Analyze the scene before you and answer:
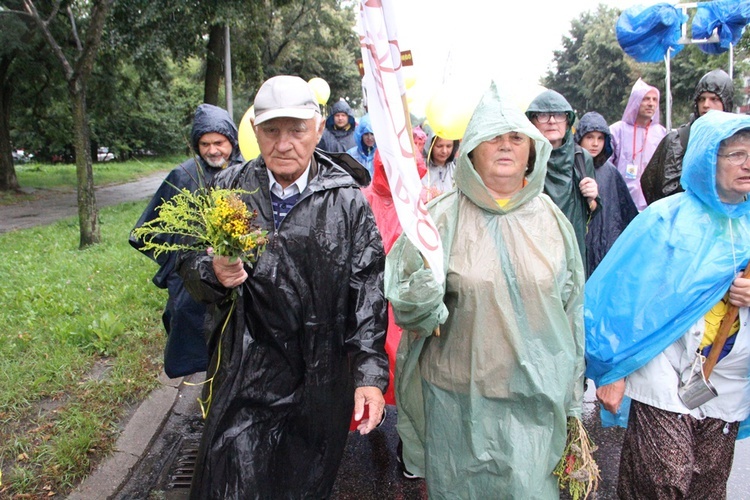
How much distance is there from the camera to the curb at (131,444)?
3258 mm

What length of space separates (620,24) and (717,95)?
7.87ft

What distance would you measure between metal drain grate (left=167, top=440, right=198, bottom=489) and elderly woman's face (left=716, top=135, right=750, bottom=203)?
112 inches

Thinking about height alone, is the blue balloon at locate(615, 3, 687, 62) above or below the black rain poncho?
above

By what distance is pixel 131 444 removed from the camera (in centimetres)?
371

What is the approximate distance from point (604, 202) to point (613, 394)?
2.39 metres

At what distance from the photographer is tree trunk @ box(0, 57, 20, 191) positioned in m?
16.8

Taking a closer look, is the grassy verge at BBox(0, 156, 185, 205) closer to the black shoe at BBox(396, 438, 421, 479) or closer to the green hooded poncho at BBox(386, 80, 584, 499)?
the black shoe at BBox(396, 438, 421, 479)

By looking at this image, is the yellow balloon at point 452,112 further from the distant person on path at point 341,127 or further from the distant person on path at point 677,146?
the distant person on path at point 341,127

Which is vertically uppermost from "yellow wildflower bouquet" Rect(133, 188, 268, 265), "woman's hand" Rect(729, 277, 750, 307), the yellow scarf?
"yellow wildflower bouquet" Rect(133, 188, 268, 265)

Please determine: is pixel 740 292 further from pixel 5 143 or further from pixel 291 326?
pixel 5 143

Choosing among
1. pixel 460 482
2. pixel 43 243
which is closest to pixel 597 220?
pixel 460 482

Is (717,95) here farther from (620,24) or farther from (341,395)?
(341,395)

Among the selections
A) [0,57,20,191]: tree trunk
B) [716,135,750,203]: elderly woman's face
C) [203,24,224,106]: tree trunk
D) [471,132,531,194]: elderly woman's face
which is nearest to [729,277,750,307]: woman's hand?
[716,135,750,203]: elderly woman's face

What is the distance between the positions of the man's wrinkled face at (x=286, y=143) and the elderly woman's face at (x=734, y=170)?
1602 millimetres
